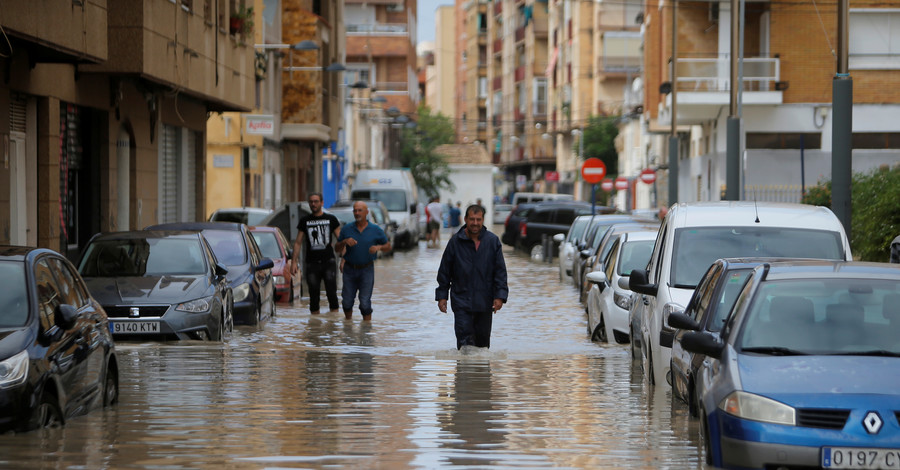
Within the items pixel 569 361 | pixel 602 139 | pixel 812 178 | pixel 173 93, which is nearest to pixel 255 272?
pixel 569 361

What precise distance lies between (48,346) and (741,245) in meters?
6.26

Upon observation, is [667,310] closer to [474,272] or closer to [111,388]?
[474,272]

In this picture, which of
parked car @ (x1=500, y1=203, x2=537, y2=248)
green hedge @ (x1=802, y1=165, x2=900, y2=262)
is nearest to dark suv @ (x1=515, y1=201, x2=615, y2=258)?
parked car @ (x1=500, y1=203, x2=537, y2=248)

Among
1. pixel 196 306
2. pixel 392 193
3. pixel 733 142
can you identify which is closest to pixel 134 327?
pixel 196 306

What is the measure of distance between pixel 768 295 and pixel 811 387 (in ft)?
3.57

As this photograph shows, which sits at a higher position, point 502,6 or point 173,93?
point 502,6

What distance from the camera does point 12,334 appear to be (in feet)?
30.4

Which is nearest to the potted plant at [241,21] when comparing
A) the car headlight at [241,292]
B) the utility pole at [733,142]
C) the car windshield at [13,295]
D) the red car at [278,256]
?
the red car at [278,256]

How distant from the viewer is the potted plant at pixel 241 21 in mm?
32394

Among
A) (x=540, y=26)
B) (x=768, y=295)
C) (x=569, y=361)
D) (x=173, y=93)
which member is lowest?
(x=569, y=361)

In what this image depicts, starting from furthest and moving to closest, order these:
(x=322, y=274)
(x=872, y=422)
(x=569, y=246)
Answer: (x=569, y=246), (x=322, y=274), (x=872, y=422)

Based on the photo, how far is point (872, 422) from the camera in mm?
7426

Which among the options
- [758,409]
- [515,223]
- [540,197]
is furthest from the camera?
[540,197]

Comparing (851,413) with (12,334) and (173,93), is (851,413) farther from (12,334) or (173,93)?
(173,93)
